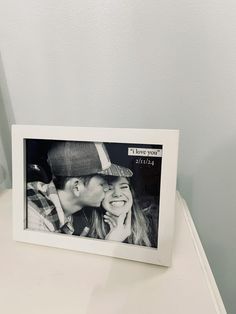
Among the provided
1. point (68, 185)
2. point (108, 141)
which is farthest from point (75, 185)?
point (108, 141)

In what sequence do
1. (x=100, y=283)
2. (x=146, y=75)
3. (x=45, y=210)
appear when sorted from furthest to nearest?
(x=146, y=75)
(x=45, y=210)
(x=100, y=283)

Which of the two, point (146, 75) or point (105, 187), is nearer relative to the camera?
point (105, 187)

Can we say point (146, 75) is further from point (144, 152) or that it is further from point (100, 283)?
point (100, 283)

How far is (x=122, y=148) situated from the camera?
46 centimetres

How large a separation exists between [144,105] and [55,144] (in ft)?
1.12

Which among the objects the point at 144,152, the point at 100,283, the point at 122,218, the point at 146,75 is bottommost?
the point at 100,283

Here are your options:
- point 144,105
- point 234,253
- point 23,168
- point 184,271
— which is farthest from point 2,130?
point 234,253

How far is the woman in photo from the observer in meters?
0.46

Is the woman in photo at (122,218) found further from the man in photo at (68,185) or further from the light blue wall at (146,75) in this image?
the light blue wall at (146,75)

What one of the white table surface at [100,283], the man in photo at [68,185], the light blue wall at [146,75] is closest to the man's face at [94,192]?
the man in photo at [68,185]

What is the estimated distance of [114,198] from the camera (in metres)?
0.47

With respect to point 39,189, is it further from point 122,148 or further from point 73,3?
point 73,3

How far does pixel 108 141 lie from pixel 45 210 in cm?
20

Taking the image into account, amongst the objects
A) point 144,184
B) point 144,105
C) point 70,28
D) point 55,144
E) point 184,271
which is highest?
point 70,28
